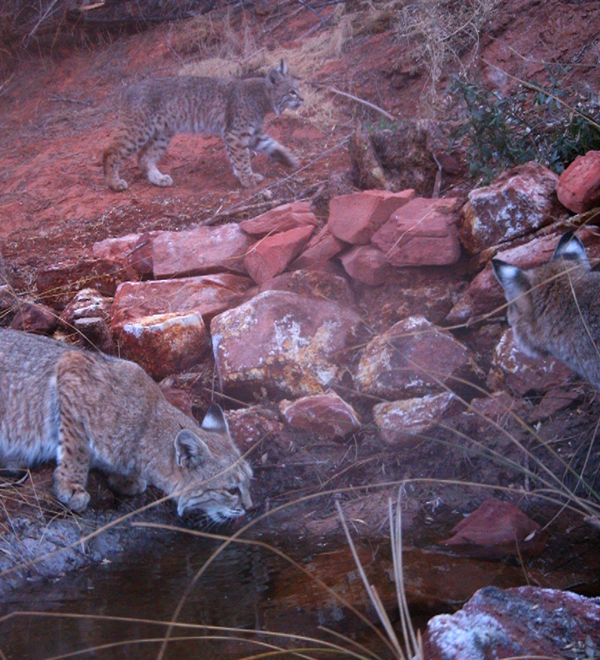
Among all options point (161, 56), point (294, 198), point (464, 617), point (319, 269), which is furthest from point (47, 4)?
point (464, 617)

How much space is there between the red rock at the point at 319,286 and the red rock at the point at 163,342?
2.73 ft

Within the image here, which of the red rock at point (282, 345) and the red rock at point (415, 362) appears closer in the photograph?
the red rock at point (415, 362)

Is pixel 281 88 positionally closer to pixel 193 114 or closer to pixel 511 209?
pixel 193 114

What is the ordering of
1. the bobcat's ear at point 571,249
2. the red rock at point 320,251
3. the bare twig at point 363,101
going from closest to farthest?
1. the bobcat's ear at point 571,249
2. the red rock at point 320,251
3. the bare twig at point 363,101

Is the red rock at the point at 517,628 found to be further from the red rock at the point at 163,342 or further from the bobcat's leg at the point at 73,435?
the red rock at the point at 163,342

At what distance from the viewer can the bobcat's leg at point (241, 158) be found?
10250 millimetres

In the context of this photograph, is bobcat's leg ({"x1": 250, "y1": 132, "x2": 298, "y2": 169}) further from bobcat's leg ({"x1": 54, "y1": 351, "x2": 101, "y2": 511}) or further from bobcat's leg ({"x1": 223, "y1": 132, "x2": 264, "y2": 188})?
bobcat's leg ({"x1": 54, "y1": 351, "x2": 101, "y2": 511})

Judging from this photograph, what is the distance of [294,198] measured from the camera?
862cm

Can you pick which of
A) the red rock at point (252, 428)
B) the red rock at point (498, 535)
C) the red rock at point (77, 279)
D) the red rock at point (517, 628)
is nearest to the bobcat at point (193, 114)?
the red rock at point (77, 279)

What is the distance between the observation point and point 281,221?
292 inches

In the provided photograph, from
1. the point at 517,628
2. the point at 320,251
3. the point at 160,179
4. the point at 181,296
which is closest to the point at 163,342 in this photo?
the point at 181,296

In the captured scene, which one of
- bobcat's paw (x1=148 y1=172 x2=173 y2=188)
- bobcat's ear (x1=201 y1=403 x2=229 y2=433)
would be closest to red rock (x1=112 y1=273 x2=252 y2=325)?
bobcat's ear (x1=201 y1=403 x2=229 y2=433)

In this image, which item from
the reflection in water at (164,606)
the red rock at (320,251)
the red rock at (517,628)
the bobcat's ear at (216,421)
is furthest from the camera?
the red rock at (320,251)

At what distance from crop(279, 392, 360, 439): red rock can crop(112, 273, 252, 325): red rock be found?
5.09 ft
